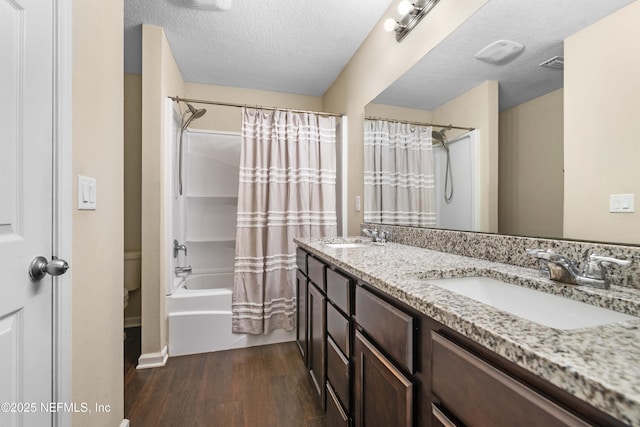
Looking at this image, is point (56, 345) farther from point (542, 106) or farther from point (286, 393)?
point (542, 106)

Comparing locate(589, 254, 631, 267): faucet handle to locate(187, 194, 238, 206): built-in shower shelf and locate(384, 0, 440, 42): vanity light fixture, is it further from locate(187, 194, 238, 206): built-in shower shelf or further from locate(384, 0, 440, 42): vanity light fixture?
locate(187, 194, 238, 206): built-in shower shelf

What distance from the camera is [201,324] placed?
2.13 metres

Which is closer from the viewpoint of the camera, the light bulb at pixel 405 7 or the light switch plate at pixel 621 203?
the light switch plate at pixel 621 203

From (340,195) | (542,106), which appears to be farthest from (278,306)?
(542,106)

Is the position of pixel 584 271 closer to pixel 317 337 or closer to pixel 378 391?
pixel 378 391

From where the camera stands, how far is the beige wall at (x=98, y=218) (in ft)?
2.92

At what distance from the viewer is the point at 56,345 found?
79 centimetres

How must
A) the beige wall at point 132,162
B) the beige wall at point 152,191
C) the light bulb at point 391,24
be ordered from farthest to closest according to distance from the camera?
the beige wall at point 132,162
the beige wall at point 152,191
the light bulb at point 391,24

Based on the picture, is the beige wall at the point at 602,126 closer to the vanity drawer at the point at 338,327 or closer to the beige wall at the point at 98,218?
the vanity drawer at the point at 338,327

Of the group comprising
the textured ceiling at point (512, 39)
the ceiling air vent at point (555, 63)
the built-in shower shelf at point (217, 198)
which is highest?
the textured ceiling at point (512, 39)

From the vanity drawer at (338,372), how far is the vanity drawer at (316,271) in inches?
10.9

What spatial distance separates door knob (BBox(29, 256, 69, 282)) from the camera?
0.72 m

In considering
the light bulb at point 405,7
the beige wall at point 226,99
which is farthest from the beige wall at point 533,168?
the beige wall at point 226,99

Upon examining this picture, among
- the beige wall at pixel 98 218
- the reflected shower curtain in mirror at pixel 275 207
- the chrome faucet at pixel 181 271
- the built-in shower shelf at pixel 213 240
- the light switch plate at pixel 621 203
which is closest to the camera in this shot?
the light switch plate at pixel 621 203
